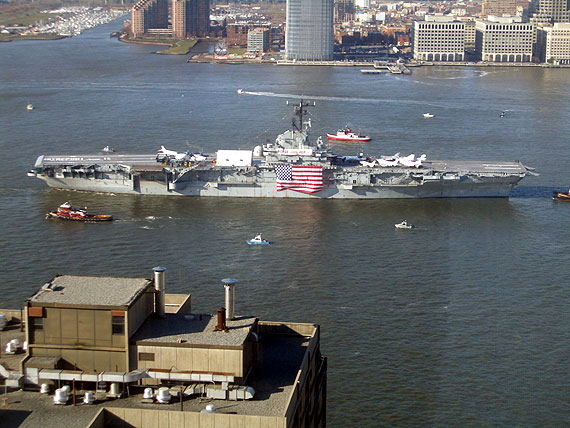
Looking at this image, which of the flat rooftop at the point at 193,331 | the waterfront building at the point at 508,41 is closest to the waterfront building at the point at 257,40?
the waterfront building at the point at 508,41

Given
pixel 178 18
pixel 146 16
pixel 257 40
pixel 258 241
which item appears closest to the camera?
pixel 258 241

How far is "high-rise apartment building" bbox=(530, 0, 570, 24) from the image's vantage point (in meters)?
126

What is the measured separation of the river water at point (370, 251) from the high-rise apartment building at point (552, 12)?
57318mm

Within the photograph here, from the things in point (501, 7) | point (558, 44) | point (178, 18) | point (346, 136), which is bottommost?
point (346, 136)

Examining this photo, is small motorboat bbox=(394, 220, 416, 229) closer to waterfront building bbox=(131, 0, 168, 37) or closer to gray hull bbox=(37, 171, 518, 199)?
gray hull bbox=(37, 171, 518, 199)

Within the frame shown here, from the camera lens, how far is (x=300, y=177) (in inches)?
1639

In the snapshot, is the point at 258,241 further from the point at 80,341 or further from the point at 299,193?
the point at 80,341

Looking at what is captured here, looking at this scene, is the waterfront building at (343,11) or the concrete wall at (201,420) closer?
the concrete wall at (201,420)

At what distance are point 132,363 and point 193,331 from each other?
3.37ft

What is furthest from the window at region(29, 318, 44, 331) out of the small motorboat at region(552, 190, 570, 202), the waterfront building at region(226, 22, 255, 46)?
the waterfront building at region(226, 22, 255, 46)

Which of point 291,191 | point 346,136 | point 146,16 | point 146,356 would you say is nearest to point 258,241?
point 291,191

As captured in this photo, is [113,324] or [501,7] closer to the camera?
[113,324]

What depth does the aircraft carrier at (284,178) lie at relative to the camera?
41.8 m

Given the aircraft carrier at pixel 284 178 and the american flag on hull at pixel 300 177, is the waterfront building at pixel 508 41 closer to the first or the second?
the aircraft carrier at pixel 284 178
